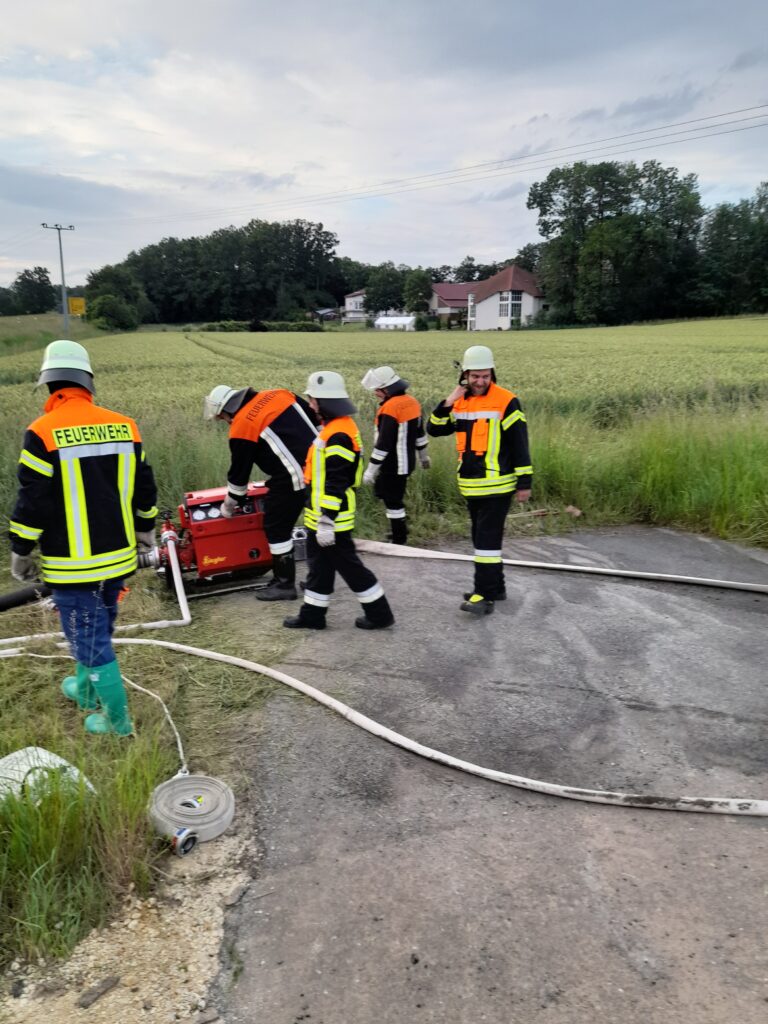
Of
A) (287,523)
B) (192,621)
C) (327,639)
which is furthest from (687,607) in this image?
(192,621)

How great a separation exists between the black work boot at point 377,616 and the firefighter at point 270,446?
969 mm

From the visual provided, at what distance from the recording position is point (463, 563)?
649 centimetres

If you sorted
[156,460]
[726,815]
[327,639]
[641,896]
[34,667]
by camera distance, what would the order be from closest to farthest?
1. [641,896]
2. [726,815]
3. [34,667]
4. [327,639]
5. [156,460]

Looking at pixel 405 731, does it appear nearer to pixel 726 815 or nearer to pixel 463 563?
pixel 726 815

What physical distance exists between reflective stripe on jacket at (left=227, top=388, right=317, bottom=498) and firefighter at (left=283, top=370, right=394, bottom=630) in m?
0.25

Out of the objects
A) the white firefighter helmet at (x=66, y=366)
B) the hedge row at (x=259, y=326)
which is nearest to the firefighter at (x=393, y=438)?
the white firefighter helmet at (x=66, y=366)

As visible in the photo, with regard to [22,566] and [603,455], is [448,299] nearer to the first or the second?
[603,455]

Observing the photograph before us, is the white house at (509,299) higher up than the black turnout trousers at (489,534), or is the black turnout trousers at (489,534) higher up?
the white house at (509,299)

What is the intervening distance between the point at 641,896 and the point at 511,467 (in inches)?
123

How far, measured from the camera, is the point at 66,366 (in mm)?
3318

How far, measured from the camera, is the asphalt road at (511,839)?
220 centimetres

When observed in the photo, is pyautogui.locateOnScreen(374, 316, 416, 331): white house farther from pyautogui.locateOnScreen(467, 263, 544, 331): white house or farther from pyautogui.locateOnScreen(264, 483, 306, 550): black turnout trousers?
pyautogui.locateOnScreen(264, 483, 306, 550): black turnout trousers

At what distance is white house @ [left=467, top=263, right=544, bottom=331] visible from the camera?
3179 inches

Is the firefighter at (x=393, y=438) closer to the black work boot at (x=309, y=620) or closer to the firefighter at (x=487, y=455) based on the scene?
the firefighter at (x=487, y=455)
